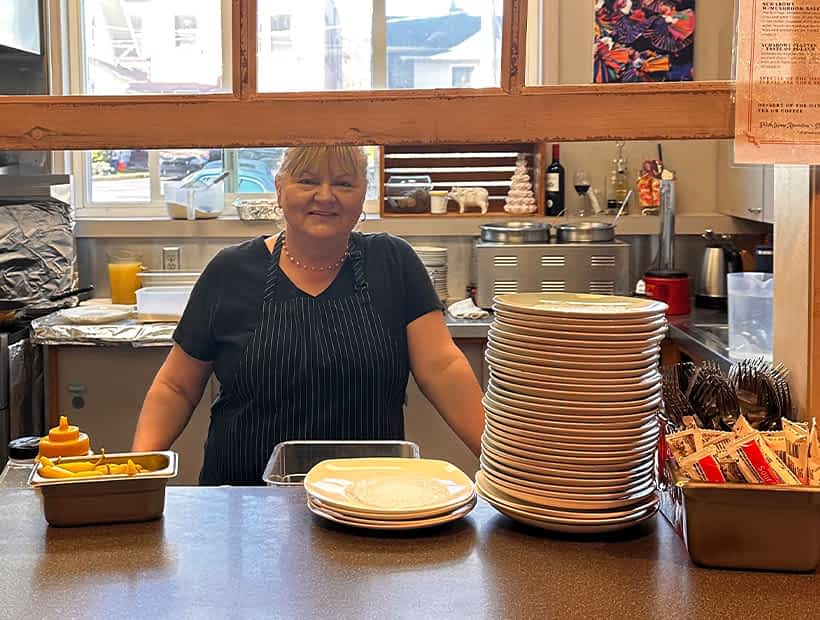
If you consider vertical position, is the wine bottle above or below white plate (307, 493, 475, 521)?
above

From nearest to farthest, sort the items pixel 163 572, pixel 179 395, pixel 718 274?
pixel 163 572, pixel 179 395, pixel 718 274

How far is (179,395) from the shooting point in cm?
218

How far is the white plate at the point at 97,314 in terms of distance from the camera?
3715 mm

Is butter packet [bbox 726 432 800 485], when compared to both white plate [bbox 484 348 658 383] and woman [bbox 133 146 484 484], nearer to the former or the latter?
white plate [bbox 484 348 658 383]

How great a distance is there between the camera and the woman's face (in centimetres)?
221

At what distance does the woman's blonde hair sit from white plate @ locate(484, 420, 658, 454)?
0.99m

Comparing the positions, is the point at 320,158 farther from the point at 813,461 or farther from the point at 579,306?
the point at 813,461

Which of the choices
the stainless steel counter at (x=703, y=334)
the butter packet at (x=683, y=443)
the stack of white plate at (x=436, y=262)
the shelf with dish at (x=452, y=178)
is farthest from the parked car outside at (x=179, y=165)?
the butter packet at (x=683, y=443)

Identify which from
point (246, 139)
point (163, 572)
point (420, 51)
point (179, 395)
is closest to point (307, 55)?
point (420, 51)

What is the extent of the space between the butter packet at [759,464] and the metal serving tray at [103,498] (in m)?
0.73

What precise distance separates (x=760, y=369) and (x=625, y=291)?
8.39ft

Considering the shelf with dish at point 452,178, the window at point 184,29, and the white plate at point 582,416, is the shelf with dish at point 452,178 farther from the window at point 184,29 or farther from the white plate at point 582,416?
the white plate at point 582,416

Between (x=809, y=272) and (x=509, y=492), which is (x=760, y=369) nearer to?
(x=809, y=272)

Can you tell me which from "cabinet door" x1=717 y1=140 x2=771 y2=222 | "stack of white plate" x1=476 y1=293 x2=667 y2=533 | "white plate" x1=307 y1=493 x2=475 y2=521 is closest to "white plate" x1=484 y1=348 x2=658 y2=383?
"stack of white plate" x1=476 y1=293 x2=667 y2=533
